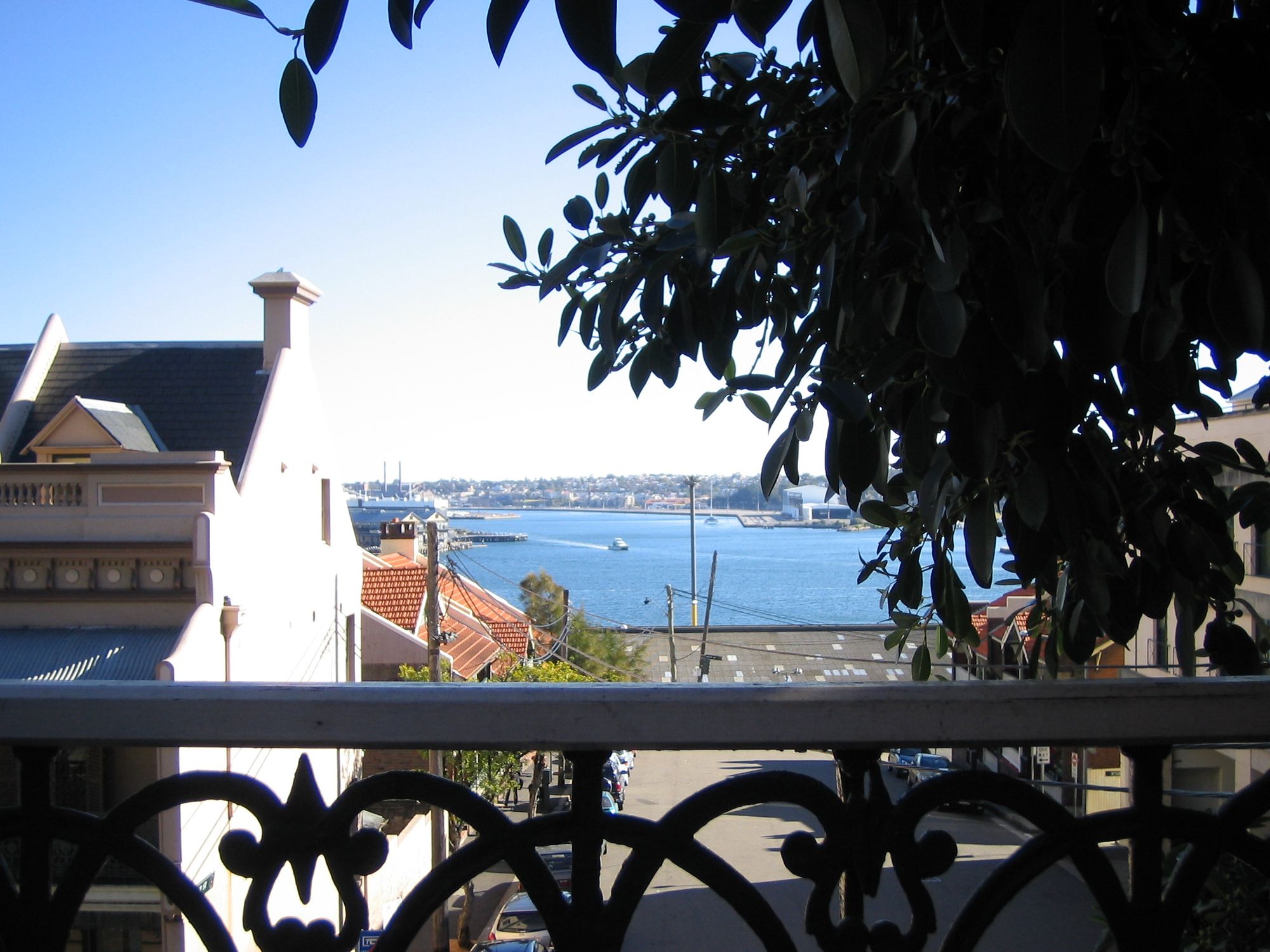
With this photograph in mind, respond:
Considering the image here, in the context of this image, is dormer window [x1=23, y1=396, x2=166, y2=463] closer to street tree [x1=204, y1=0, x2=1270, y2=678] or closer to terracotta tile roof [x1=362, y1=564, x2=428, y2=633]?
terracotta tile roof [x1=362, y1=564, x2=428, y2=633]

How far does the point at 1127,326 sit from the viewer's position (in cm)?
118

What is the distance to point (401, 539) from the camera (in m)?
23.4

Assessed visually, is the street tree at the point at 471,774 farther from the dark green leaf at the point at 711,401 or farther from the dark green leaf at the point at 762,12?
the dark green leaf at the point at 762,12

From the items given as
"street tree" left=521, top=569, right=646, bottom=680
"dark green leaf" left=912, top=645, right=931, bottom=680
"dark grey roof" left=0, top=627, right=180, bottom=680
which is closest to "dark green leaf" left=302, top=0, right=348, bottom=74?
"dark green leaf" left=912, top=645, right=931, bottom=680

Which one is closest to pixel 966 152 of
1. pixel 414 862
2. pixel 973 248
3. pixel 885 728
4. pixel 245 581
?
pixel 973 248

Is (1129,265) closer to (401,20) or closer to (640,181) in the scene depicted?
(401,20)

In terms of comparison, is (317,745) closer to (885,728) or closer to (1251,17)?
(885,728)

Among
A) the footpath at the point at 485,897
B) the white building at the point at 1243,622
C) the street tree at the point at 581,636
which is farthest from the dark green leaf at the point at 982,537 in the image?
the street tree at the point at 581,636

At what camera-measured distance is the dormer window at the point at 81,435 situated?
39.5 feet

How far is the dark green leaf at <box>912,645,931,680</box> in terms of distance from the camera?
2.45m

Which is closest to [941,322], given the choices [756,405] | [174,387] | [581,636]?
[756,405]

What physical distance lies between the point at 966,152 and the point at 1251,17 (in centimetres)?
40

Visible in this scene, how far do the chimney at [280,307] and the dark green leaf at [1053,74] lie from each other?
A: 13735 millimetres

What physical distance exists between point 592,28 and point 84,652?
38.3 feet
